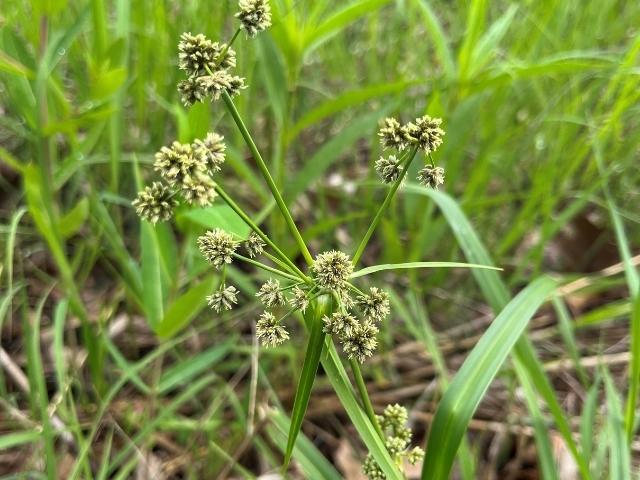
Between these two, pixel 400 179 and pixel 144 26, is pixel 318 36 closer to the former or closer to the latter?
pixel 144 26

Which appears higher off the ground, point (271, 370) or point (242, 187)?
point (242, 187)

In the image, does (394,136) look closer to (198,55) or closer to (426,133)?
(426,133)

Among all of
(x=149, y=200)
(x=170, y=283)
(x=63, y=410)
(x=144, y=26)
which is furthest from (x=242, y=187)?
(x=149, y=200)

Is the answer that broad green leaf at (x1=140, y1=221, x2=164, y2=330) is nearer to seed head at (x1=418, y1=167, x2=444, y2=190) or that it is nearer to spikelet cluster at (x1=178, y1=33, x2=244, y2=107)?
spikelet cluster at (x1=178, y1=33, x2=244, y2=107)

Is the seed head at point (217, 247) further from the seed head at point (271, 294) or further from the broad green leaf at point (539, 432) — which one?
the broad green leaf at point (539, 432)

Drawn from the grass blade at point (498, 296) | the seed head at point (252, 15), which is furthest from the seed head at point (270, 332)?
the grass blade at point (498, 296)
